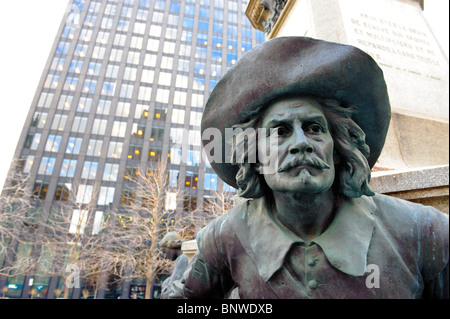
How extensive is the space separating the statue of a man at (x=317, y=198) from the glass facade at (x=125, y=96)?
97.1 ft

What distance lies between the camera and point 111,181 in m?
36.0

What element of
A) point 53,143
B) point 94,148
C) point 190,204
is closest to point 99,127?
point 94,148

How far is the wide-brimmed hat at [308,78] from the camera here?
3.90ft

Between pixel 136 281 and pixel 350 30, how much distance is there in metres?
36.5

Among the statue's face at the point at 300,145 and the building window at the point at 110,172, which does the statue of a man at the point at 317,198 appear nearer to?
the statue's face at the point at 300,145

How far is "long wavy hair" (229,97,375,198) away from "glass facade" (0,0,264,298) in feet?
97.0

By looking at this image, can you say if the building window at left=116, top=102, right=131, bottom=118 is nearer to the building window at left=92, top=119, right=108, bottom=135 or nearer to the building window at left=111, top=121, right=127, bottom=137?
the building window at left=111, top=121, right=127, bottom=137

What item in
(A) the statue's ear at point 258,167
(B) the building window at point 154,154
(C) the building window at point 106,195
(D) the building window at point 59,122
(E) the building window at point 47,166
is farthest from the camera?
(B) the building window at point 154,154

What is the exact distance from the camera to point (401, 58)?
Result: 12.4ft

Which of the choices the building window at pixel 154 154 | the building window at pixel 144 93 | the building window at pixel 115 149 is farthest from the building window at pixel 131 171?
the building window at pixel 144 93

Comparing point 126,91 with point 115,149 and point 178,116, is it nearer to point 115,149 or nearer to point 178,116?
point 178,116

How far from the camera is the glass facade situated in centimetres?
3600
